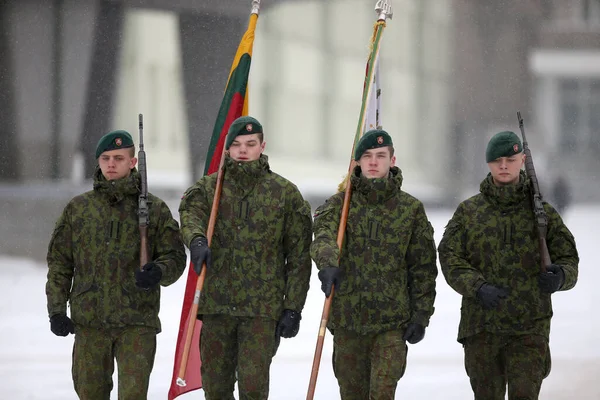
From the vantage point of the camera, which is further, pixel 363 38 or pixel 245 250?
pixel 363 38

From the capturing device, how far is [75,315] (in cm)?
527

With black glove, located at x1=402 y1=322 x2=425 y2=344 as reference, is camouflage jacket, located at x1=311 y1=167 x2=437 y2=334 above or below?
above

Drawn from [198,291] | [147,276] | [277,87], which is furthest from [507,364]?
[277,87]

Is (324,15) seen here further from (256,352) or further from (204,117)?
(256,352)

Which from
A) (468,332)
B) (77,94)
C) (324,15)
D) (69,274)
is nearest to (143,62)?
(77,94)

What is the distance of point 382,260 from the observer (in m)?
5.22

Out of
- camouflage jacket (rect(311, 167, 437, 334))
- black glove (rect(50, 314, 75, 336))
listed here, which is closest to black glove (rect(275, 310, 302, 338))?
camouflage jacket (rect(311, 167, 437, 334))

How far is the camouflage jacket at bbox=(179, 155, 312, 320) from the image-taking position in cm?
518

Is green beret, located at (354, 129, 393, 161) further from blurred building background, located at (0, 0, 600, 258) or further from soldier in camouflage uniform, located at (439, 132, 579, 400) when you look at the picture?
blurred building background, located at (0, 0, 600, 258)

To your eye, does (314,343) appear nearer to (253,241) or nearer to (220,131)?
(220,131)

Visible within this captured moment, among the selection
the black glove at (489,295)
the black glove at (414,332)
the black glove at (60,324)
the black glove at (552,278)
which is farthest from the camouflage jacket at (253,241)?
the black glove at (552,278)

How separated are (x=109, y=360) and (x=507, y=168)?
1.98 meters

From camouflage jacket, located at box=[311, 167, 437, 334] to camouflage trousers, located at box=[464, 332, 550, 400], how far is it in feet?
1.08

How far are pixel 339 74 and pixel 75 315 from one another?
3.75 metres
